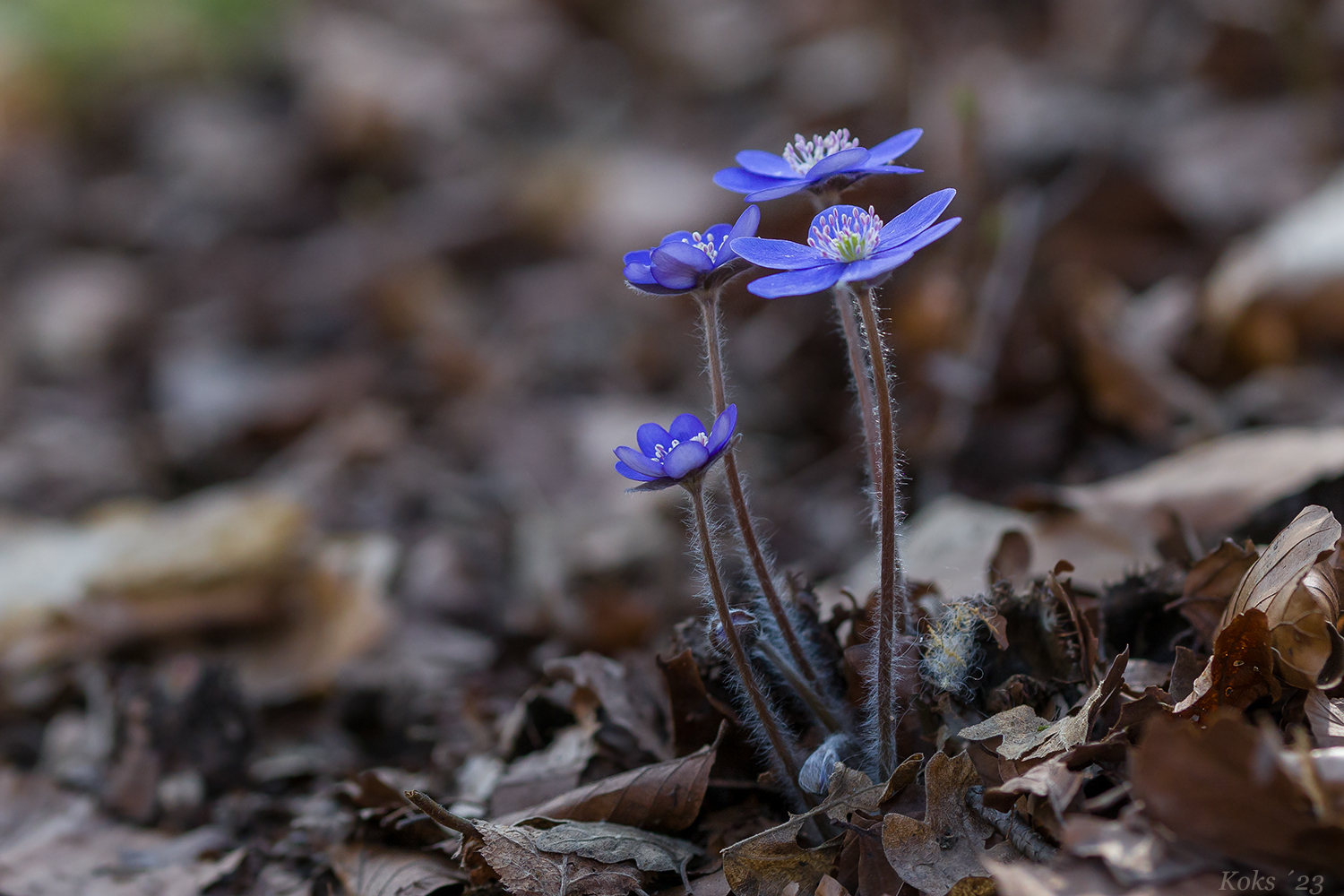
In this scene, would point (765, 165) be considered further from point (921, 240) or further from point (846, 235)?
point (921, 240)

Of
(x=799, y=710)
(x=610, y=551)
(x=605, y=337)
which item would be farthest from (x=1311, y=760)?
(x=605, y=337)

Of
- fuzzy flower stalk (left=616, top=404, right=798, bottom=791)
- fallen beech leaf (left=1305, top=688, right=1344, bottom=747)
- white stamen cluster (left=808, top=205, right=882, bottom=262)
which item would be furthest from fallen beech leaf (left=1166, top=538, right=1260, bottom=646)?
white stamen cluster (left=808, top=205, right=882, bottom=262)

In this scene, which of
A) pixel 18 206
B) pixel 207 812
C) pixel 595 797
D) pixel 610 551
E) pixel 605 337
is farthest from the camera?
pixel 18 206

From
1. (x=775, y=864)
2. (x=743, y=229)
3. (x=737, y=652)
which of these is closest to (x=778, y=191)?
(x=743, y=229)

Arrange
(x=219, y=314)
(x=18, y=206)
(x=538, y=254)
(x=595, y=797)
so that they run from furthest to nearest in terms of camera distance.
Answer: (x=18, y=206) < (x=538, y=254) < (x=219, y=314) < (x=595, y=797)

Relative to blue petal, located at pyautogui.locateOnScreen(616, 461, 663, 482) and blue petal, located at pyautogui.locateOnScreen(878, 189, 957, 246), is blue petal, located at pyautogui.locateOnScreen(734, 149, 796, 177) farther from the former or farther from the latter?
blue petal, located at pyautogui.locateOnScreen(616, 461, 663, 482)

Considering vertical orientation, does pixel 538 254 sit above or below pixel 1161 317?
above

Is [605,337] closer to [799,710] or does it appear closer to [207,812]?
[207,812]
